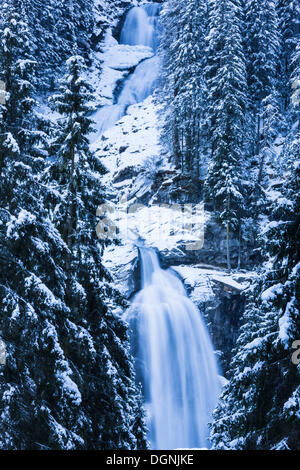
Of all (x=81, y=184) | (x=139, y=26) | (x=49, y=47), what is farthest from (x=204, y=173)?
(x=139, y=26)

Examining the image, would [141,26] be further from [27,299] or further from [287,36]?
[27,299]

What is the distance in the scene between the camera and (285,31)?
38.9 m

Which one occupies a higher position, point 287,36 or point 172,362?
point 287,36

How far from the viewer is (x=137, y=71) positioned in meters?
59.8

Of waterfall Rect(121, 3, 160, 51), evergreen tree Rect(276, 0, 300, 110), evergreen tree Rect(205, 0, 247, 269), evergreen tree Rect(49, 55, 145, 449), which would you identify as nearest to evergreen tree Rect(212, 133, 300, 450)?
evergreen tree Rect(49, 55, 145, 449)

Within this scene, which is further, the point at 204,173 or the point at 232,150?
the point at 204,173

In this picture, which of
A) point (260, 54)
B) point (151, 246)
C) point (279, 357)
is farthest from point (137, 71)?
point (279, 357)

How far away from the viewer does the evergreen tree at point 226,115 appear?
1054 inches

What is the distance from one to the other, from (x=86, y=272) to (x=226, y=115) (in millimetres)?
22991

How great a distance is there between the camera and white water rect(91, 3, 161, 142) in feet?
167

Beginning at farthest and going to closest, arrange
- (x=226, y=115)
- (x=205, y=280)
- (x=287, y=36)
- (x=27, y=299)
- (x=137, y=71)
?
(x=137, y=71) → (x=287, y=36) → (x=226, y=115) → (x=205, y=280) → (x=27, y=299)

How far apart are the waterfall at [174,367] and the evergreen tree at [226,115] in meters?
5.70

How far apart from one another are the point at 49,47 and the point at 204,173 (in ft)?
104

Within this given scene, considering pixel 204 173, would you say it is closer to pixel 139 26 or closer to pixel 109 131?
pixel 109 131
